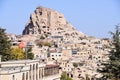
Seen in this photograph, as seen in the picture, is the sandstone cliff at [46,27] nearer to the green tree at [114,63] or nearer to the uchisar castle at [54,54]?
the uchisar castle at [54,54]

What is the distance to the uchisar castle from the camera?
145ft

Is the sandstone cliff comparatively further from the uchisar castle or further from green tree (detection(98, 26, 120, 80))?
green tree (detection(98, 26, 120, 80))

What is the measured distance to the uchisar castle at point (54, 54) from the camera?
4409cm

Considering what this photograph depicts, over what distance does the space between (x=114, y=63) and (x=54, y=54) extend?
86085mm

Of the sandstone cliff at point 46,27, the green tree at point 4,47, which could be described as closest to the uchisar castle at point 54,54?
the sandstone cliff at point 46,27

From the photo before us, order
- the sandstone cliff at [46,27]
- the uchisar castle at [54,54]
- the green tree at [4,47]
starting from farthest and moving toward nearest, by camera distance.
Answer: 1. the sandstone cliff at [46,27]
2. the green tree at [4,47]
3. the uchisar castle at [54,54]

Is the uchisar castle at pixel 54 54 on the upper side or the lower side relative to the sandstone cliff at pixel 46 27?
lower

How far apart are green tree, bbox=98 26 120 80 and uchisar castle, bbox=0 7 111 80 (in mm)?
442

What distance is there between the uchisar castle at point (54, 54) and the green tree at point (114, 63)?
1.45 feet

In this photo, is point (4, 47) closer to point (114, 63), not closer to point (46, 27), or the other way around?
point (114, 63)

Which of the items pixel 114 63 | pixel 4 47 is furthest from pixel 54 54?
pixel 114 63

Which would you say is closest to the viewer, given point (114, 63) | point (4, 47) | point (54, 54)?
point (114, 63)

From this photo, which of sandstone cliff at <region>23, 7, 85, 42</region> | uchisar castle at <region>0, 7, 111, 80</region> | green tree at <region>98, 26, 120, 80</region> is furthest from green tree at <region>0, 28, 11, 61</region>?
sandstone cliff at <region>23, 7, 85, 42</region>

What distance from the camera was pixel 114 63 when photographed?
94.3 feet
